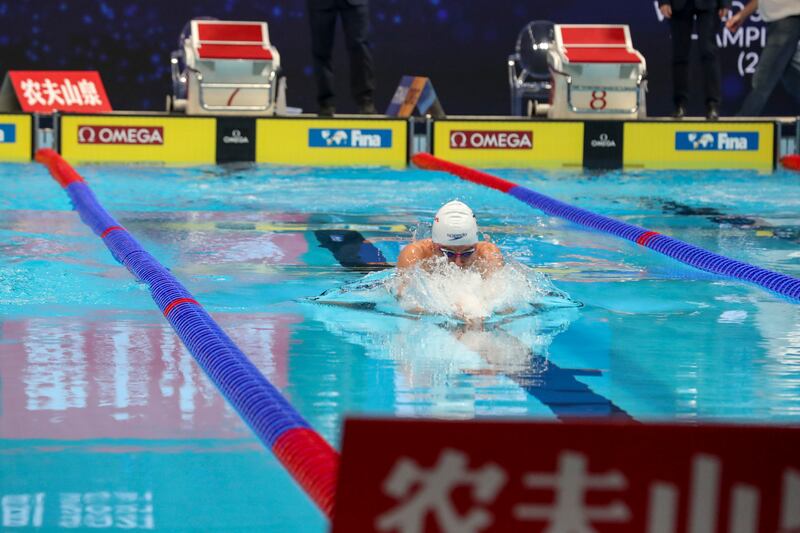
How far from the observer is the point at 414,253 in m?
5.92

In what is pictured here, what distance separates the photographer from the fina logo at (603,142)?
38.9ft

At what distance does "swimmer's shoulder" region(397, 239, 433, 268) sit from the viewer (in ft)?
19.3

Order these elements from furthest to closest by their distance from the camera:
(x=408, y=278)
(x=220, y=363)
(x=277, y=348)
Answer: (x=408, y=278)
(x=277, y=348)
(x=220, y=363)

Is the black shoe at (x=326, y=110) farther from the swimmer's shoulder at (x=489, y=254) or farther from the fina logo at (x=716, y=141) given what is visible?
the swimmer's shoulder at (x=489, y=254)

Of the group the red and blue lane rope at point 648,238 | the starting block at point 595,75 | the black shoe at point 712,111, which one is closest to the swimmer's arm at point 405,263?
the red and blue lane rope at point 648,238

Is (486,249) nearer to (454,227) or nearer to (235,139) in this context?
(454,227)

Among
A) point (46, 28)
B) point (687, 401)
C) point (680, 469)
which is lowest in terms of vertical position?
point (687, 401)

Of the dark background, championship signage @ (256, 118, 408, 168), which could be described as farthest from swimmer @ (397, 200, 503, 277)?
the dark background

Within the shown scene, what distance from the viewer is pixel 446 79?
13.7m

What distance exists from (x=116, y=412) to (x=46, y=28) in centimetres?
994

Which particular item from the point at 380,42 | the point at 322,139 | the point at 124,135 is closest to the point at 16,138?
the point at 124,135

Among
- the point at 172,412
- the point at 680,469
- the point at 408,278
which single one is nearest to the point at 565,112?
the point at 408,278

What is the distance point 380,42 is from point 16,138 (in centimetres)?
389

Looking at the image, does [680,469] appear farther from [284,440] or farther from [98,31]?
[98,31]
